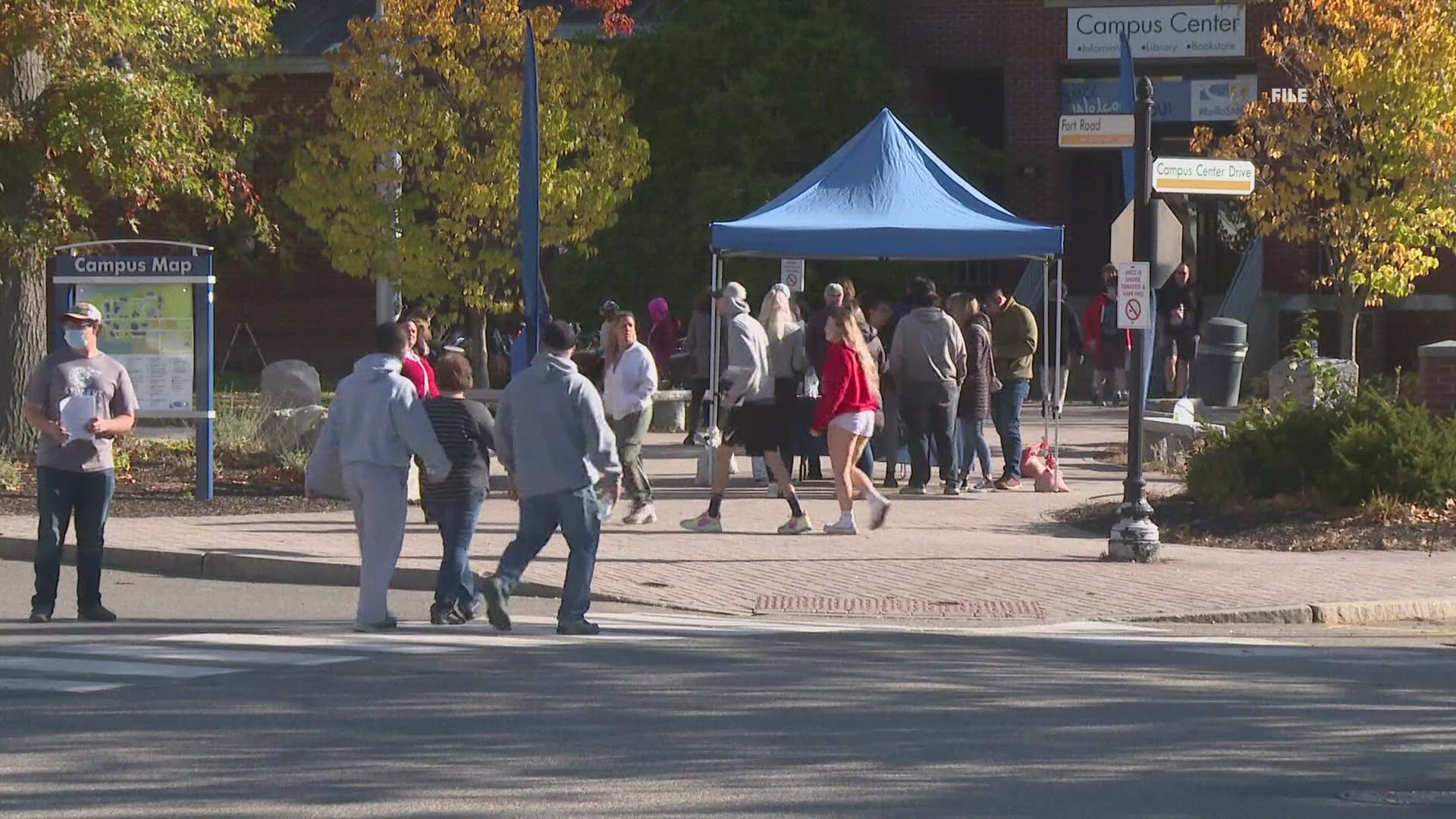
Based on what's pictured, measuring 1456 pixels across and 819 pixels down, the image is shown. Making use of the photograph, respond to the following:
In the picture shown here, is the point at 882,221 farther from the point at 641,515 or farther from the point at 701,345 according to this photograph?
the point at 641,515

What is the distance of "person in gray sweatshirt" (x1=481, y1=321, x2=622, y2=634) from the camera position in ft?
35.6

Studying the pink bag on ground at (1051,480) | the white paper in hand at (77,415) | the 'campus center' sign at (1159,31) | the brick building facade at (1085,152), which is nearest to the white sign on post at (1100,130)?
the pink bag on ground at (1051,480)

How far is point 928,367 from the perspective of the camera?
17.5 meters

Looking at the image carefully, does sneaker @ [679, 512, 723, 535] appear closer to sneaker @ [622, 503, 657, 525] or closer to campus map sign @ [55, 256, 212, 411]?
sneaker @ [622, 503, 657, 525]

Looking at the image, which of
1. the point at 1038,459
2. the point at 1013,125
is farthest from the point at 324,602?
the point at 1013,125

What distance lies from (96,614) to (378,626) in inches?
66.8

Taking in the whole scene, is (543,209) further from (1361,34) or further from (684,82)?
(1361,34)

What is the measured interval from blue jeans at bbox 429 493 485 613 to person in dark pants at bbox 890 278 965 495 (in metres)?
6.77

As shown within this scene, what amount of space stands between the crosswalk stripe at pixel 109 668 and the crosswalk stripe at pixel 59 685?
0.70 ft

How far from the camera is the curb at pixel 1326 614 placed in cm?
1225

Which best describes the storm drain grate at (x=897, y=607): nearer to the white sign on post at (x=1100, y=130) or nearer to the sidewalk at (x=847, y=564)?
the sidewalk at (x=847, y=564)

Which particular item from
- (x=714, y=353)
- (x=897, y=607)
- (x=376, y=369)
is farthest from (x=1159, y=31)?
(x=376, y=369)

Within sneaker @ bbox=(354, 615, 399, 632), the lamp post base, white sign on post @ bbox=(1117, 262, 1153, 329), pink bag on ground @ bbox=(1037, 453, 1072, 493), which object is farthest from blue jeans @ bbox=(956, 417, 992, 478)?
sneaker @ bbox=(354, 615, 399, 632)

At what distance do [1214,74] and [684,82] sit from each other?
8982 millimetres
